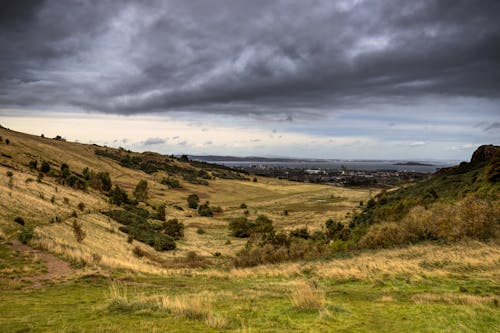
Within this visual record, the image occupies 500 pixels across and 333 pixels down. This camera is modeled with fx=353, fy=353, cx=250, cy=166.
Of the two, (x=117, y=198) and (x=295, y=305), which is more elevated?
(x=295, y=305)

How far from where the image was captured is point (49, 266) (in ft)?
56.0

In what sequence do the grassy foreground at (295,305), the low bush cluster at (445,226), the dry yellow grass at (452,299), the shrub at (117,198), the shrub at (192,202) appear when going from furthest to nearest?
the shrub at (192,202) < the shrub at (117,198) < the low bush cluster at (445,226) < the dry yellow grass at (452,299) < the grassy foreground at (295,305)

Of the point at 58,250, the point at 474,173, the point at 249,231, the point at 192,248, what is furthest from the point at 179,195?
the point at 58,250

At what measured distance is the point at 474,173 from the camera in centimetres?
4338

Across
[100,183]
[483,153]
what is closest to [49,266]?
[100,183]

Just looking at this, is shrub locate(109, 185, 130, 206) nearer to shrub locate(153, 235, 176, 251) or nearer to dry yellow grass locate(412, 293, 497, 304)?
shrub locate(153, 235, 176, 251)

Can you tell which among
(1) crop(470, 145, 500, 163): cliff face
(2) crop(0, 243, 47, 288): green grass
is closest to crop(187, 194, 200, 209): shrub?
(1) crop(470, 145, 500, 163): cliff face

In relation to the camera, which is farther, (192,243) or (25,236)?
(192,243)

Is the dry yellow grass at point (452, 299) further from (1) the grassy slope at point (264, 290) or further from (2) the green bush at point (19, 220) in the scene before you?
(2) the green bush at point (19, 220)

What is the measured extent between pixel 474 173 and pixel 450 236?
2535 centimetres

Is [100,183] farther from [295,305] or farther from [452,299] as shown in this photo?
[452,299]

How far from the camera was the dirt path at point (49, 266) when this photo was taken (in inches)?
593

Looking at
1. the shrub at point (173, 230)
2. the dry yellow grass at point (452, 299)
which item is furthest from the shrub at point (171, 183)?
the dry yellow grass at point (452, 299)

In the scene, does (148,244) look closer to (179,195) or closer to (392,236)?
(392,236)
